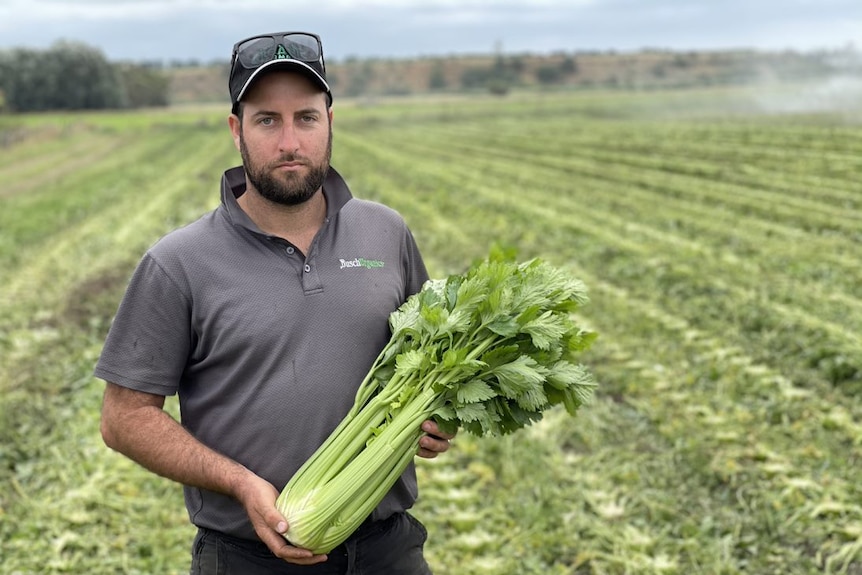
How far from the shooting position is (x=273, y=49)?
2797 mm

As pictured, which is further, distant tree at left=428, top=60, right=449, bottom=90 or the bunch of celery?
distant tree at left=428, top=60, right=449, bottom=90

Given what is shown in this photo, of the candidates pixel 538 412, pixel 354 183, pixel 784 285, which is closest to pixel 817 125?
pixel 354 183

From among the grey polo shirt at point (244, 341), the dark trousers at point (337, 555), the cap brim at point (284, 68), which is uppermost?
the cap brim at point (284, 68)

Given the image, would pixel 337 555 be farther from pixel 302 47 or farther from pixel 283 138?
pixel 302 47

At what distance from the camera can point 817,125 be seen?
29000 mm

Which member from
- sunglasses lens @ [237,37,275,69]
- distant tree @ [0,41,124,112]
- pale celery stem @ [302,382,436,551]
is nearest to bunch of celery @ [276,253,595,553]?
pale celery stem @ [302,382,436,551]

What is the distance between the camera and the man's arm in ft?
8.73

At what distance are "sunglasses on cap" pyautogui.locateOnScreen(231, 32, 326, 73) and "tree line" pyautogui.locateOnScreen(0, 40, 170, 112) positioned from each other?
7903cm

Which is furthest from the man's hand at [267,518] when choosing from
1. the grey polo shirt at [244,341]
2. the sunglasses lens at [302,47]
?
the sunglasses lens at [302,47]

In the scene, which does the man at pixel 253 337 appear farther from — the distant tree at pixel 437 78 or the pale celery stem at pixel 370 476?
the distant tree at pixel 437 78

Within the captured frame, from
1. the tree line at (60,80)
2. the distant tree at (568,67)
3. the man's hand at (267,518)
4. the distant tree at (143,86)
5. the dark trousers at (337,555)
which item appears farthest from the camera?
the distant tree at (568,67)

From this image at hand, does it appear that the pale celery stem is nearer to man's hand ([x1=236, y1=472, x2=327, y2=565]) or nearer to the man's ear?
man's hand ([x1=236, y1=472, x2=327, y2=565])

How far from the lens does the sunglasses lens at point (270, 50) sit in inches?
110

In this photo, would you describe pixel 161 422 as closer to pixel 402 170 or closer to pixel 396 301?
pixel 396 301
